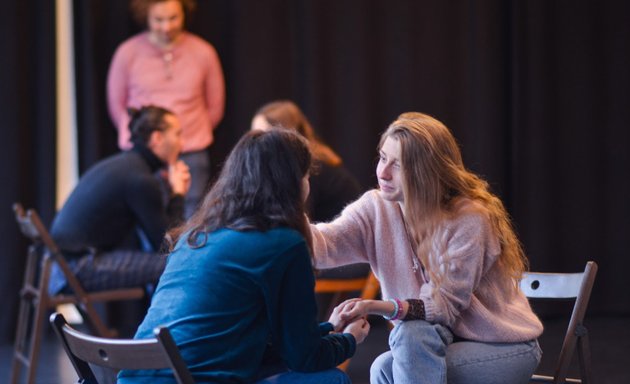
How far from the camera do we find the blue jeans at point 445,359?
2.20 metres

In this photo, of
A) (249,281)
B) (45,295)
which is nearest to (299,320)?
(249,281)

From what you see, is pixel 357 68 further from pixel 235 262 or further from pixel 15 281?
pixel 235 262

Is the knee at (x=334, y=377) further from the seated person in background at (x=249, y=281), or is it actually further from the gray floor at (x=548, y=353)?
the gray floor at (x=548, y=353)

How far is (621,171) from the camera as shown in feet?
16.8

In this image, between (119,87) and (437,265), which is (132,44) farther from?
(437,265)

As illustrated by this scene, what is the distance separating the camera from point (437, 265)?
7.55 feet

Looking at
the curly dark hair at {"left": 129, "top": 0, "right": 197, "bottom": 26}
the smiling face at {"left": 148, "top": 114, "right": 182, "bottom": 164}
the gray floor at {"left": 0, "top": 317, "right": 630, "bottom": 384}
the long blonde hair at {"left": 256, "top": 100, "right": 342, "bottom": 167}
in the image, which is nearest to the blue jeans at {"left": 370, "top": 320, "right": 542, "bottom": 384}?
the gray floor at {"left": 0, "top": 317, "right": 630, "bottom": 384}

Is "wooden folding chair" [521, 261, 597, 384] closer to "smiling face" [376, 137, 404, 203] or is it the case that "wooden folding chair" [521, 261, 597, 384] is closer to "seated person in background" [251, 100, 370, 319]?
"smiling face" [376, 137, 404, 203]

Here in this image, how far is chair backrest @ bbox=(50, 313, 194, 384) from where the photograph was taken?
70.1 inches

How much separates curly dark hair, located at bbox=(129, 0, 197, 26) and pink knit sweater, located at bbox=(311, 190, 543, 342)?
2.72 m

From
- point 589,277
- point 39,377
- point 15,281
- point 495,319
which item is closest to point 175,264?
point 495,319

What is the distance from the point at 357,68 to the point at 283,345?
3187mm

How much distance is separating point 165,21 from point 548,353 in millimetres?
2498

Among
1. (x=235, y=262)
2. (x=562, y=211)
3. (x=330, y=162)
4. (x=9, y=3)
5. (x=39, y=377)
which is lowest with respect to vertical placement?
(x=39, y=377)
